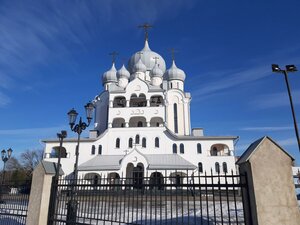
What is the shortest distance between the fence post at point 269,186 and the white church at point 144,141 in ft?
67.5

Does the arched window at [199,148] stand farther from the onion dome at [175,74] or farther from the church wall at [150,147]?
the onion dome at [175,74]

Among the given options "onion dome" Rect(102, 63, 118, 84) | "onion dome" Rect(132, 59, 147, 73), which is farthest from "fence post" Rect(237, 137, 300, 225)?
"onion dome" Rect(102, 63, 118, 84)

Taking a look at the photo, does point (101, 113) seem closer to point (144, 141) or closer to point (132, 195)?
point (144, 141)

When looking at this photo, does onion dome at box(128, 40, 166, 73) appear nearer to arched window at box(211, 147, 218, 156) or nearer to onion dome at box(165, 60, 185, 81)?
onion dome at box(165, 60, 185, 81)

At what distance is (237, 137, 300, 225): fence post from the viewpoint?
4.20m

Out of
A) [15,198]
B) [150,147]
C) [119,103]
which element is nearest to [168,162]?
[150,147]

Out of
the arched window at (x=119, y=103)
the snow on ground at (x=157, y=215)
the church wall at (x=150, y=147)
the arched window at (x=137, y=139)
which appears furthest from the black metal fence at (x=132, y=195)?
the arched window at (x=119, y=103)

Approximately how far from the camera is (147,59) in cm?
4197

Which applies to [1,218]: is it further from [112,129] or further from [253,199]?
[112,129]

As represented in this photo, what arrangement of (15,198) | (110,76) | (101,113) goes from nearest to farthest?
(15,198)
(101,113)
(110,76)

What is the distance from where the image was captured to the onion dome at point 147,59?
137ft

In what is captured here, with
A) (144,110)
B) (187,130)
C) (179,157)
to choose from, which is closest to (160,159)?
(179,157)

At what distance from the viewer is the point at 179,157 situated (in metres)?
28.4

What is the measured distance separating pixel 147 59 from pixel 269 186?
1549 inches
